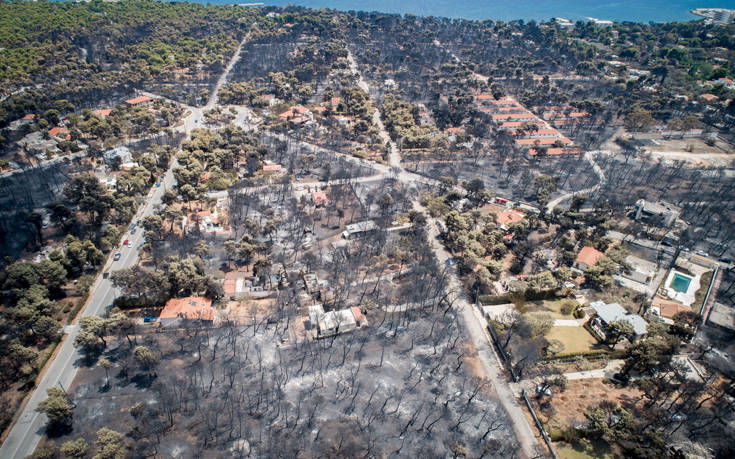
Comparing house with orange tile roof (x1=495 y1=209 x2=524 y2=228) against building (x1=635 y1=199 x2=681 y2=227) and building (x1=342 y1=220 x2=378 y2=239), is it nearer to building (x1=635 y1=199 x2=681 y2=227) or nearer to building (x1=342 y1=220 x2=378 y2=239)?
building (x1=635 y1=199 x2=681 y2=227)

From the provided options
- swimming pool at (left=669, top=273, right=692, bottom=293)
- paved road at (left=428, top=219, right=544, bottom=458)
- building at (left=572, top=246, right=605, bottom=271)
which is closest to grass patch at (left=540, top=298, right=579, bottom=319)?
building at (left=572, top=246, right=605, bottom=271)

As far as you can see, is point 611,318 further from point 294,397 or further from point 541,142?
point 541,142

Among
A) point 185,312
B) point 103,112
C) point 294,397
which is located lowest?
point 294,397

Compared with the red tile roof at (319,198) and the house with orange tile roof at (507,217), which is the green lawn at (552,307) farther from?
the red tile roof at (319,198)

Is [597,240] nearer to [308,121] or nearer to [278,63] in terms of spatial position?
[308,121]

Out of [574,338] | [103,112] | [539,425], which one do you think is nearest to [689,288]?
[574,338]

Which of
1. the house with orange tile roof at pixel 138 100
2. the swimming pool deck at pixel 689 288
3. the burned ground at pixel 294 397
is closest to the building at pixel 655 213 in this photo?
the swimming pool deck at pixel 689 288

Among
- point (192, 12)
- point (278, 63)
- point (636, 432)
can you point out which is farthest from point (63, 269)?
point (192, 12)
